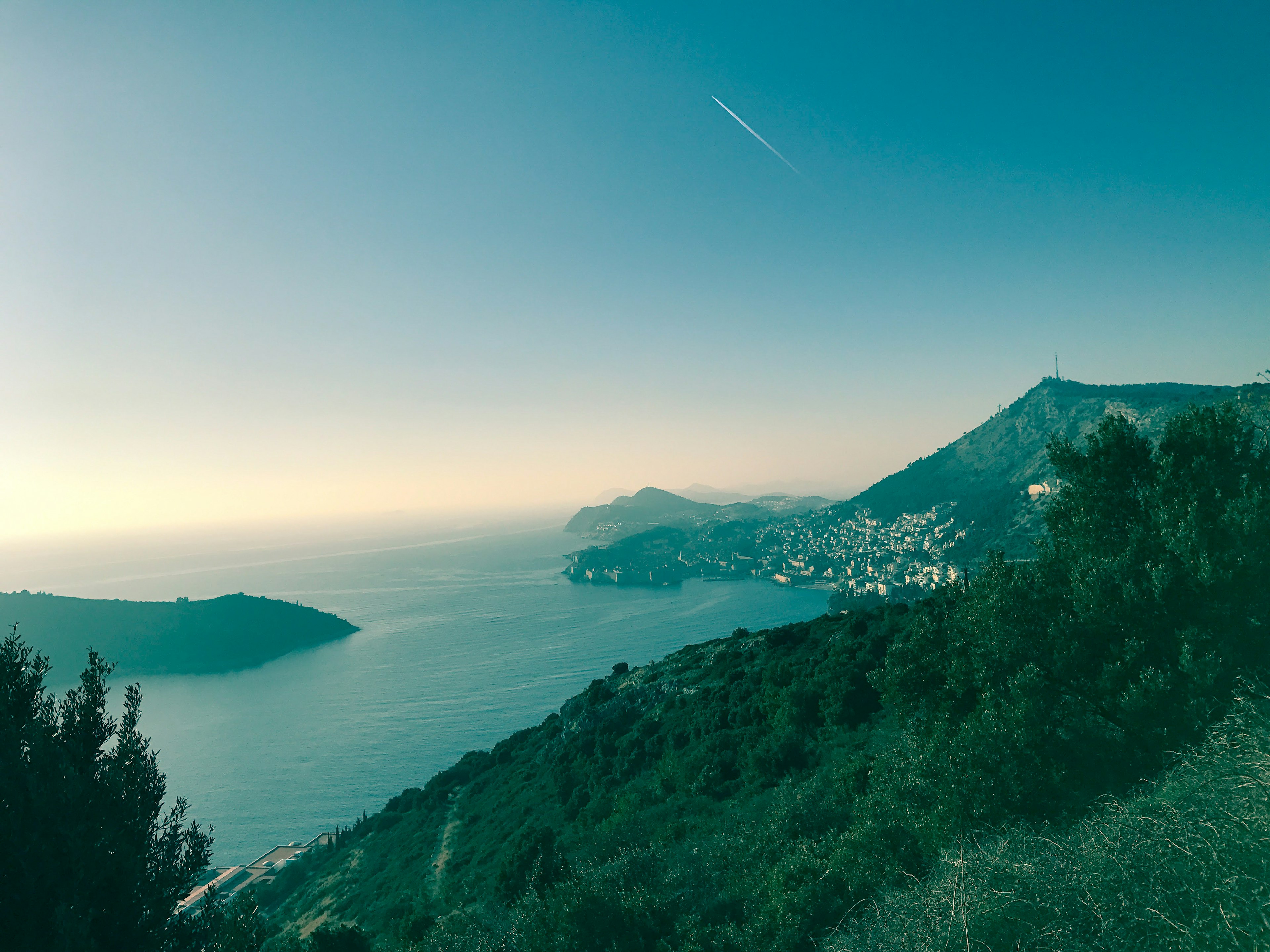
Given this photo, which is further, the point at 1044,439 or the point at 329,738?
the point at 1044,439

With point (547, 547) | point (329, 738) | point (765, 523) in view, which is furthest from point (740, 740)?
point (547, 547)

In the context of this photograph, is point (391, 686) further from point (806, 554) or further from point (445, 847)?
point (806, 554)

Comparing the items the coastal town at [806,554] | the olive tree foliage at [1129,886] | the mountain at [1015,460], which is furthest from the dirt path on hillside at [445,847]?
the coastal town at [806,554]

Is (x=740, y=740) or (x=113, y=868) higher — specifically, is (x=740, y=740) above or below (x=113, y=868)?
below

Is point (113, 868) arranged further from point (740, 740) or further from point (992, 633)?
point (740, 740)

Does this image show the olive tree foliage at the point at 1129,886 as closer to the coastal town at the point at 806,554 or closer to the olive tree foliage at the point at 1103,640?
the olive tree foliage at the point at 1103,640

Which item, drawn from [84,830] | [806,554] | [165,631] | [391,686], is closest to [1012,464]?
[806,554]

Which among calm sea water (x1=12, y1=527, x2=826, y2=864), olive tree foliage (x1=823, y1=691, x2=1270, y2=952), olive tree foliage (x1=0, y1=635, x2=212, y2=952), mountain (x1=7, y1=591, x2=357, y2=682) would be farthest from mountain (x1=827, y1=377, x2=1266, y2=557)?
mountain (x1=7, y1=591, x2=357, y2=682)
